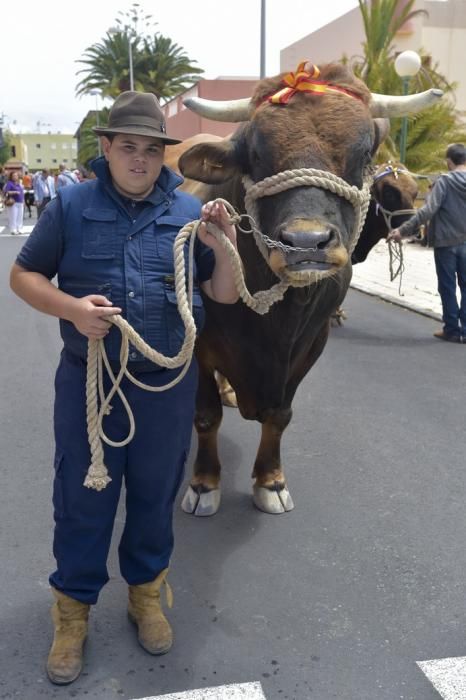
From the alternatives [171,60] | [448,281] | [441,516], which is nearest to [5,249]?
[448,281]

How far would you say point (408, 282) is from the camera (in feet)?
35.8

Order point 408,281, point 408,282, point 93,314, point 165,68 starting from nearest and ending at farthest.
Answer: point 93,314 < point 408,282 < point 408,281 < point 165,68

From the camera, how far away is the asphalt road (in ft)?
8.11

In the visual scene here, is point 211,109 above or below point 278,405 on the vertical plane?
above

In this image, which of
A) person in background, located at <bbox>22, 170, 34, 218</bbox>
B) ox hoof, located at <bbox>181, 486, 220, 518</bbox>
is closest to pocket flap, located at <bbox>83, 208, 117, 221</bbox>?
ox hoof, located at <bbox>181, 486, 220, 518</bbox>

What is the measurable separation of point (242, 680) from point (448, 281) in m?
5.85

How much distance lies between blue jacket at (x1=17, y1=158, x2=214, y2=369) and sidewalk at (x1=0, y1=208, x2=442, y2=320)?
644 centimetres

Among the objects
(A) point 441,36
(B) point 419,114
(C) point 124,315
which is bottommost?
(C) point 124,315

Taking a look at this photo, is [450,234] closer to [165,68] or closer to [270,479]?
[270,479]

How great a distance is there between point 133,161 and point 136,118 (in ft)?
0.49

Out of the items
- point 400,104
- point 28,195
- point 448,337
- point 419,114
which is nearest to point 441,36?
point 419,114

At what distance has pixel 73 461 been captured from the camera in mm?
2406

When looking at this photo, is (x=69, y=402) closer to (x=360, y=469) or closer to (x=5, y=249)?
(x=360, y=469)

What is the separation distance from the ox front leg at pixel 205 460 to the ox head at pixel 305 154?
4.11ft
